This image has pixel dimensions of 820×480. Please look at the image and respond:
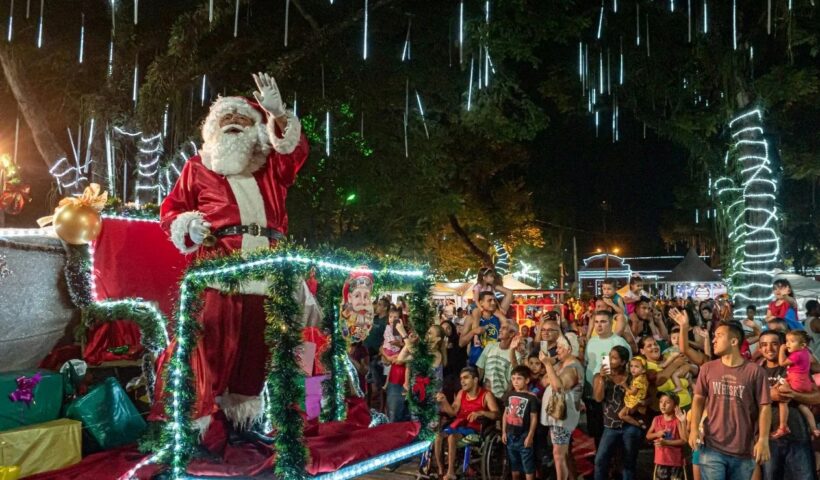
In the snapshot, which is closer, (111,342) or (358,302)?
(358,302)

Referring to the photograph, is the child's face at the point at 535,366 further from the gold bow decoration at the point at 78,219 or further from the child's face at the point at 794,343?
the gold bow decoration at the point at 78,219

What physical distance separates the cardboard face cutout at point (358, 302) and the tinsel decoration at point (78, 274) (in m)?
2.03

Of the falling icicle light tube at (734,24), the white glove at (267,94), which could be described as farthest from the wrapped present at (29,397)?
the falling icicle light tube at (734,24)

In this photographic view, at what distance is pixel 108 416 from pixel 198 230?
1.60 meters

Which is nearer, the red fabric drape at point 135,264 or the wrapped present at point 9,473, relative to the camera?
the wrapped present at point 9,473

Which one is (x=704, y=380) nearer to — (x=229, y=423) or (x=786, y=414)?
(x=786, y=414)

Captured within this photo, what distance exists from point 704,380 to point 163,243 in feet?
15.4

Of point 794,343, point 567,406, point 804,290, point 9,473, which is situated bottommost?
point 567,406

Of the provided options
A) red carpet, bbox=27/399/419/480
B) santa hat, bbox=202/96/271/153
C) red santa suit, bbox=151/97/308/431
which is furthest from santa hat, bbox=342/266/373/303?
santa hat, bbox=202/96/271/153

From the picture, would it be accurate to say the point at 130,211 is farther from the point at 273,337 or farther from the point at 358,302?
the point at 273,337

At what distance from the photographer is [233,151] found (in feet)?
16.5

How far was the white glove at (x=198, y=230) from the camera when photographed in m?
4.64

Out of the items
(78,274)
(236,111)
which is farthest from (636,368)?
(78,274)

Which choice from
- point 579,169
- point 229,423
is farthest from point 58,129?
point 579,169
